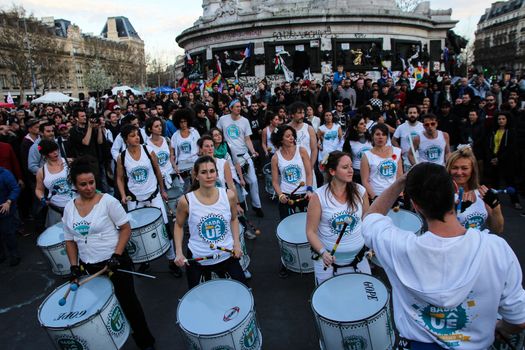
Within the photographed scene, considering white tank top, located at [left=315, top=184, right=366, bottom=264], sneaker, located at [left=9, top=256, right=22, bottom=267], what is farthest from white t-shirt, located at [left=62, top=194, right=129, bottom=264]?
sneaker, located at [left=9, top=256, right=22, bottom=267]

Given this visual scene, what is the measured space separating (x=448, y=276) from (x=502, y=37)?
116 metres

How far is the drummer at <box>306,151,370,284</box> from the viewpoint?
3.54 metres

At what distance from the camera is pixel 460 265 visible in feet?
5.52

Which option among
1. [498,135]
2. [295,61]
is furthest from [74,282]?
[295,61]

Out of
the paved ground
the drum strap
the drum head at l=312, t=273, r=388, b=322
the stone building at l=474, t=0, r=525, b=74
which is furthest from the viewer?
the stone building at l=474, t=0, r=525, b=74

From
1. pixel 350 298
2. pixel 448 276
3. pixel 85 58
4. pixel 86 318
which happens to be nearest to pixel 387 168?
pixel 350 298

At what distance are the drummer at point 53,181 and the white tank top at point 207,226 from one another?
316cm

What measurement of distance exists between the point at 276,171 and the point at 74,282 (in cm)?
306

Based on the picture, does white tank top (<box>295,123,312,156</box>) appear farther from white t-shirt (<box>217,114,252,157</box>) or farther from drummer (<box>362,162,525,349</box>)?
drummer (<box>362,162,525,349</box>)

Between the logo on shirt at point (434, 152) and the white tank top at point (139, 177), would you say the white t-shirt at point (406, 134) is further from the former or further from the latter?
the white tank top at point (139, 177)

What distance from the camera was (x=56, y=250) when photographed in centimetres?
461

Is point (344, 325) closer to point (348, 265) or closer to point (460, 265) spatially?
point (348, 265)

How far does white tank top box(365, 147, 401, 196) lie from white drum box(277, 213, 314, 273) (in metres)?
1.38

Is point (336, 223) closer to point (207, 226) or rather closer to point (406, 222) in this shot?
point (406, 222)
